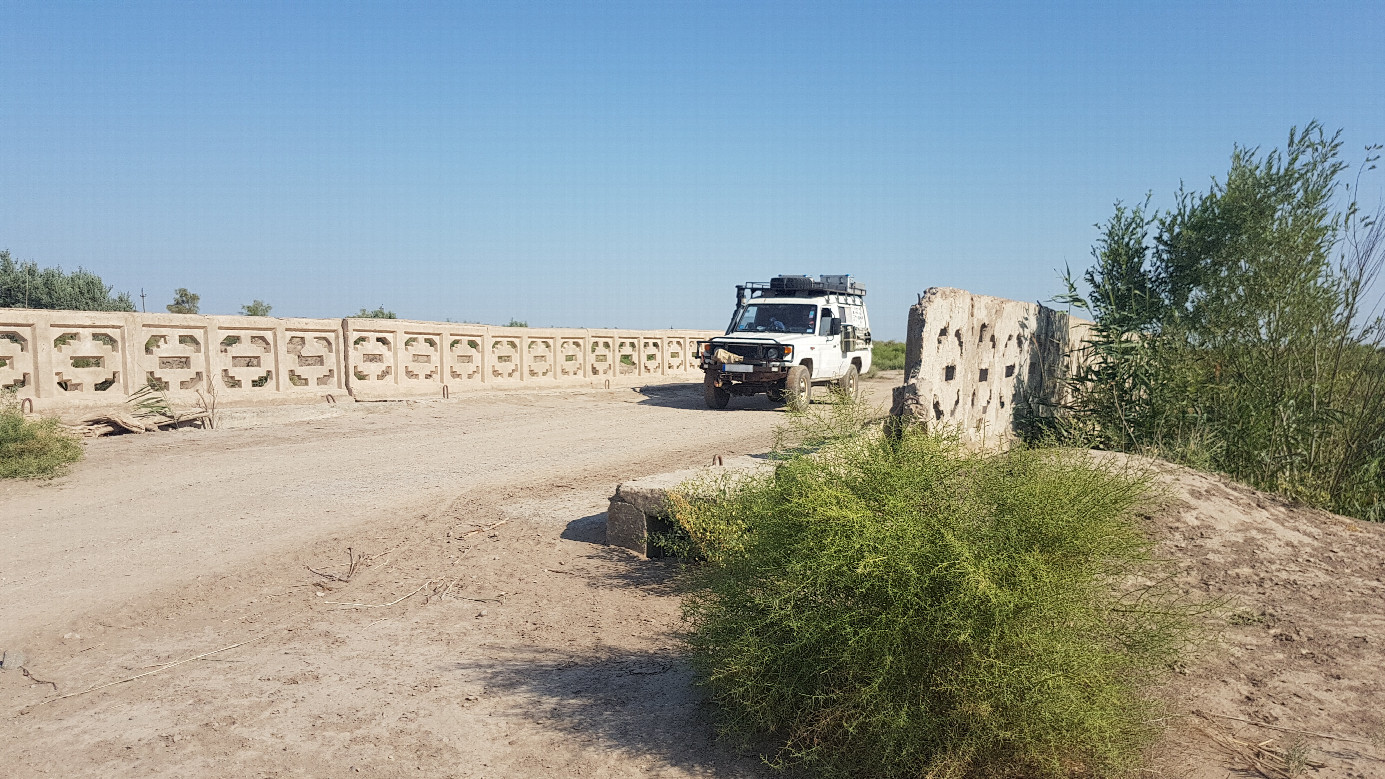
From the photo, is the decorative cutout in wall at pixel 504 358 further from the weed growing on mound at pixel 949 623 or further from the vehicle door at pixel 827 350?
the weed growing on mound at pixel 949 623

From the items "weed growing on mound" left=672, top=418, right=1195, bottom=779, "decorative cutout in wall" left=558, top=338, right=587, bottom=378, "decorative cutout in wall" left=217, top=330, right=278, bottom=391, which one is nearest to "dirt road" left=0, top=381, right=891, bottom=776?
"weed growing on mound" left=672, top=418, right=1195, bottom=779

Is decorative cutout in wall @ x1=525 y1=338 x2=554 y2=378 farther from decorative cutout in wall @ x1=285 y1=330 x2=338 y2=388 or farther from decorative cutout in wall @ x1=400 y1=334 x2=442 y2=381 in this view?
decorative cutout in wall @ x1=285 y1=330 x2=338 y2=388

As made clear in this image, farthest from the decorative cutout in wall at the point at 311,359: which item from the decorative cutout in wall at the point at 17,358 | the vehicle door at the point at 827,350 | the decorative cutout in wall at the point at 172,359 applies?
the vehicle door at the point at 827,350

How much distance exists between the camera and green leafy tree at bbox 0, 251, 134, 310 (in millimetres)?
24062

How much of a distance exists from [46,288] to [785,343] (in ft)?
75.5

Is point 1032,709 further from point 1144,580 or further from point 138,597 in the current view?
point 138,597

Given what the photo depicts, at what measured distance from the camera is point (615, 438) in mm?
12289

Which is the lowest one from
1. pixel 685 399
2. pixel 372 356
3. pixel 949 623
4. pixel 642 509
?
pixel 685 399

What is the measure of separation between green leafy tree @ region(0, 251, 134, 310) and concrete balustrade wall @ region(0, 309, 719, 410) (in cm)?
1198

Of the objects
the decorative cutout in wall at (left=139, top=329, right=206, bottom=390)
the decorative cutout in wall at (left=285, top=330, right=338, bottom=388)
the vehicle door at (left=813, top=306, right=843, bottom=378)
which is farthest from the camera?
the vehicle door at (left=813, top=306, right=843, bottom=378)

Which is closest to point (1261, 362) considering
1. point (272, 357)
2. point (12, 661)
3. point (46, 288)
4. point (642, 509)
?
point (642, 509)

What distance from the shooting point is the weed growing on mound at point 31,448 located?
29.7ft

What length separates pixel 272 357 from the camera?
13992mm

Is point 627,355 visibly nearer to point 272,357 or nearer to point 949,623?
point 272,357
